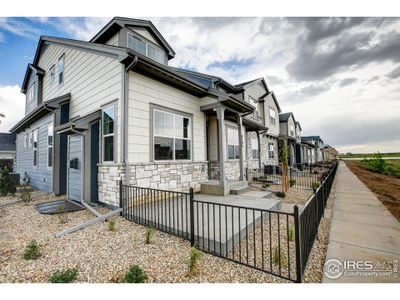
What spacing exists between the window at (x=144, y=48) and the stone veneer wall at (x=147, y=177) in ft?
16.5

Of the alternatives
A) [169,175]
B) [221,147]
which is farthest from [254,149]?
[169,175]

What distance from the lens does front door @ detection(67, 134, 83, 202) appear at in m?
6.42

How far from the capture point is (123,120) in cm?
534

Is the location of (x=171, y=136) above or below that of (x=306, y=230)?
above

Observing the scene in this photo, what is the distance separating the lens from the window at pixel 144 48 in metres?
7.84

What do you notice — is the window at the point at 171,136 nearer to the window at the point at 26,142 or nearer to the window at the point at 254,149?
the window at the point at 254,149

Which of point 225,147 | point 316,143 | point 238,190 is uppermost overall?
point 316,143

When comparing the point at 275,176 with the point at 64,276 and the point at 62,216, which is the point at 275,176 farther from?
the point at 64,276

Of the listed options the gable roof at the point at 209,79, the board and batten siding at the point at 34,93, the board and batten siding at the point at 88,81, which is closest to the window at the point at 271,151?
the gable roof at the point at 209,79

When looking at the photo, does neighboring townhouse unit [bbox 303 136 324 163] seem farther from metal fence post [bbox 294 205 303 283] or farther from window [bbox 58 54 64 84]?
metal fence post [bbox 294 205 303 283]

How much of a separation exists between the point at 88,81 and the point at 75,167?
312cm
